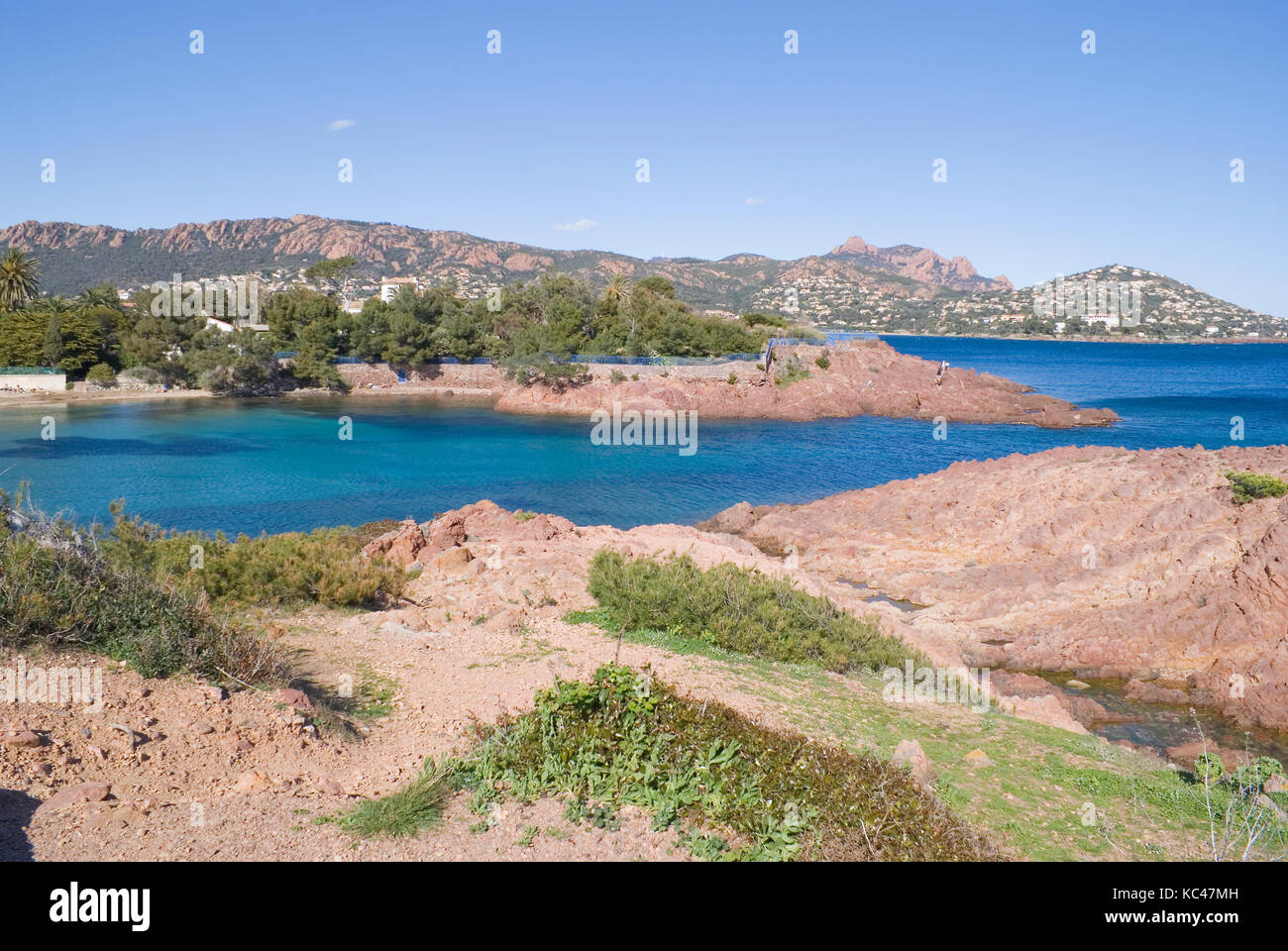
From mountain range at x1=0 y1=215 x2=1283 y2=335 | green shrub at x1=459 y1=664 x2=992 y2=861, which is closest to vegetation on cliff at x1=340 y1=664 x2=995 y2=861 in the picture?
green shrub at x1=459 y1=664 x2=992 y2=861

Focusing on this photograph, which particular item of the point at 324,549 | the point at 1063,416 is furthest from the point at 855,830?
the point at 1063,416

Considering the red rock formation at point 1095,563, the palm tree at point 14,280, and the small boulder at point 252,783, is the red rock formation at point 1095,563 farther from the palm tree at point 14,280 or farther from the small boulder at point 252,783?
the palm tree at point 14,280

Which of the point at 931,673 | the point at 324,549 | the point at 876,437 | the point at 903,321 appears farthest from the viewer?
the point at 903,321

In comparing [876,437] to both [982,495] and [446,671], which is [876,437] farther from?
[446,671]

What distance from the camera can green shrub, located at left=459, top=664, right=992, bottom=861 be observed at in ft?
17.8

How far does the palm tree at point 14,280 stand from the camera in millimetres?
62156

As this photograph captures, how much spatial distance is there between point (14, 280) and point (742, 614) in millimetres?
75079

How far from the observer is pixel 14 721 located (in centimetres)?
593

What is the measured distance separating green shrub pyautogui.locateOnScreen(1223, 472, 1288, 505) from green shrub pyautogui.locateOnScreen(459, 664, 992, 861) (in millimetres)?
15409

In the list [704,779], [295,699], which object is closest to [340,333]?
[295,699]

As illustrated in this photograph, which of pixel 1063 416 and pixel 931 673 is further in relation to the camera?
pixel 1063 416

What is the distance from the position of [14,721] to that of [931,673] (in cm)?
1055

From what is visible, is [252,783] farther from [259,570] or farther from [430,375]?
[430,375]

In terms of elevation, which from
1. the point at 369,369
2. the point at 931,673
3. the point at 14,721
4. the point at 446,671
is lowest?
the point at 931,673
